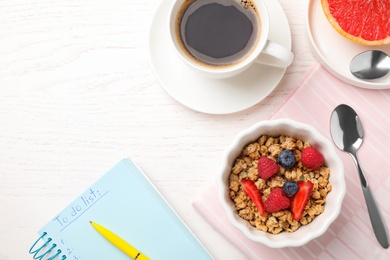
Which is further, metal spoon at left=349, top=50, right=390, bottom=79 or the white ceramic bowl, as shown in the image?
metal spoon at left=349, top=50, right=390, bottom=79

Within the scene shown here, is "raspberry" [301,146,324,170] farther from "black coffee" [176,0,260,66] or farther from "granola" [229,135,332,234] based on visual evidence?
"black coffee" [176,0,260,66]

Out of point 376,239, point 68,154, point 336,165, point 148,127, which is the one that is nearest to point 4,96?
point 68,154

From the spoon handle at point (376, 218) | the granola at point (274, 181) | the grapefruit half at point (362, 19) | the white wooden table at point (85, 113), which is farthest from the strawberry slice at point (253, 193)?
the grapefruit half at point (362, 19)

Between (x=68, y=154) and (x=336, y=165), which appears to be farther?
(x=68, y=154)

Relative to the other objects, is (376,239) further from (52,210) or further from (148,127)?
(52,210)

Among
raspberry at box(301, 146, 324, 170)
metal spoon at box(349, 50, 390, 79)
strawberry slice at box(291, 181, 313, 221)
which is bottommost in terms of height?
strawberry slice at box(291, 181, 313, 221)

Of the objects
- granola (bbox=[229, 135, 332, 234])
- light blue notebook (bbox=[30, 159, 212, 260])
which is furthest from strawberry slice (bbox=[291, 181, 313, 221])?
light blue notebook (bbox=[30, 159, 212, 260])

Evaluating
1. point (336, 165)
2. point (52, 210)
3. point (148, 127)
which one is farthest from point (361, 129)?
point (52, 210)

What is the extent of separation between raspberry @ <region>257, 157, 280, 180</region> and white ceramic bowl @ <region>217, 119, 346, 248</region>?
55mm

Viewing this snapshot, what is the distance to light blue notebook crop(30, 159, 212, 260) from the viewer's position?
1136 mm

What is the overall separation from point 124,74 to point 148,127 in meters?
0.13

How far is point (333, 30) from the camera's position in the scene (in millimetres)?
1144

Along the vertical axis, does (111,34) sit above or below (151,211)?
above

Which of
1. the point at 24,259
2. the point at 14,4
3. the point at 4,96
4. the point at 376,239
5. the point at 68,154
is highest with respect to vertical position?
the point at 14,4
